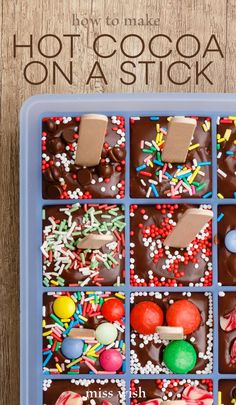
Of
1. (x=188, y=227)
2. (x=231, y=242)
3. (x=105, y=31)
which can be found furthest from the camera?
(x=105, y=31)

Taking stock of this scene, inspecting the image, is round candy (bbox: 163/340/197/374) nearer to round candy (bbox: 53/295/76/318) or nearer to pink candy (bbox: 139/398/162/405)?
pink candy (bbox: 139/398/162/405)

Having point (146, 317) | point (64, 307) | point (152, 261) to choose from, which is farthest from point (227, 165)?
point (64, 307)

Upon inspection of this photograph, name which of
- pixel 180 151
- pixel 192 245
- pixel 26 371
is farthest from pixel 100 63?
pixel 26 371

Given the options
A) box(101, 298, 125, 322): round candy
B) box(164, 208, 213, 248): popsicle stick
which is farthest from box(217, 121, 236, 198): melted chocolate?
box(101, 298, 125, 322): round candy

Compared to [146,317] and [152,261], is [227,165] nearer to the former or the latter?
[152,261]

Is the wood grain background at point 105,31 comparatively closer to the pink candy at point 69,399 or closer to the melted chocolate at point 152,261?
the melted chocolate at point 152,261

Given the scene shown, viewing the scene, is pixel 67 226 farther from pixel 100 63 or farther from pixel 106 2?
pixel 106 2

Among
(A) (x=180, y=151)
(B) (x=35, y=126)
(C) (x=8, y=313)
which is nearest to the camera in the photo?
(A) (x=180, y=151)
